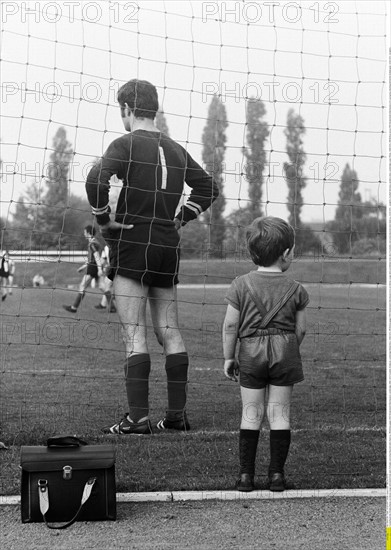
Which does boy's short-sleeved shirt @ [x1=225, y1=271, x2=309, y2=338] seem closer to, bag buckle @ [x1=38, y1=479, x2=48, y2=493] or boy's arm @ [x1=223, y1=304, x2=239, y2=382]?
boy's arm @ [x1=223, y1=304, x2=239, y2=382]

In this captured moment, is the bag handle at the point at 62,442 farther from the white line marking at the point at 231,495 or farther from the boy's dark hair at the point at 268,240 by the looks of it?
the boy's dark hair at the point at 268,240

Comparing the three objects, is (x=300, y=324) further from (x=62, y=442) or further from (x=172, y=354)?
(x=172, y=354)

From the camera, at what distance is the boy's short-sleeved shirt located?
514 centimetres

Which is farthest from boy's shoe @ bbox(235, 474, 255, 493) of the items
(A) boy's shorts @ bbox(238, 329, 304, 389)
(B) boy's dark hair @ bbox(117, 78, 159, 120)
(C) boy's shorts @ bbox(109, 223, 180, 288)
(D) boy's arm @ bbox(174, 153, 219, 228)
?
(B) boy's dark hair @ bbox(117, 78, 159, 120)

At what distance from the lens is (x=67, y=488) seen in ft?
14.6

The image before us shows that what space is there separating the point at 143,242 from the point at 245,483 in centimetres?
202

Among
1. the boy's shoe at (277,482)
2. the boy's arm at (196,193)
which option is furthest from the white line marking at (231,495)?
the boy's arm at (196,193)

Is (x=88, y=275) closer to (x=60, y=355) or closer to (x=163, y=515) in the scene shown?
(x=60, y=355)

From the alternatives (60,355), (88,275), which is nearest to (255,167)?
(60,355)

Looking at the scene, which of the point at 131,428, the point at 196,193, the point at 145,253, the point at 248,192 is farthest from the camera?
Result: the point at 248,192

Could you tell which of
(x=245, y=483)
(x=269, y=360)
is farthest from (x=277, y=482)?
(x=269, y=360)

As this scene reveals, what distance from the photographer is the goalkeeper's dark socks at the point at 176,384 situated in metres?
6.46

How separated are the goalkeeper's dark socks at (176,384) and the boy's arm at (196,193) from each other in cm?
89

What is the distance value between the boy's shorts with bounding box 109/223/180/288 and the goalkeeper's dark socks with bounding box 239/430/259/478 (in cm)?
165
